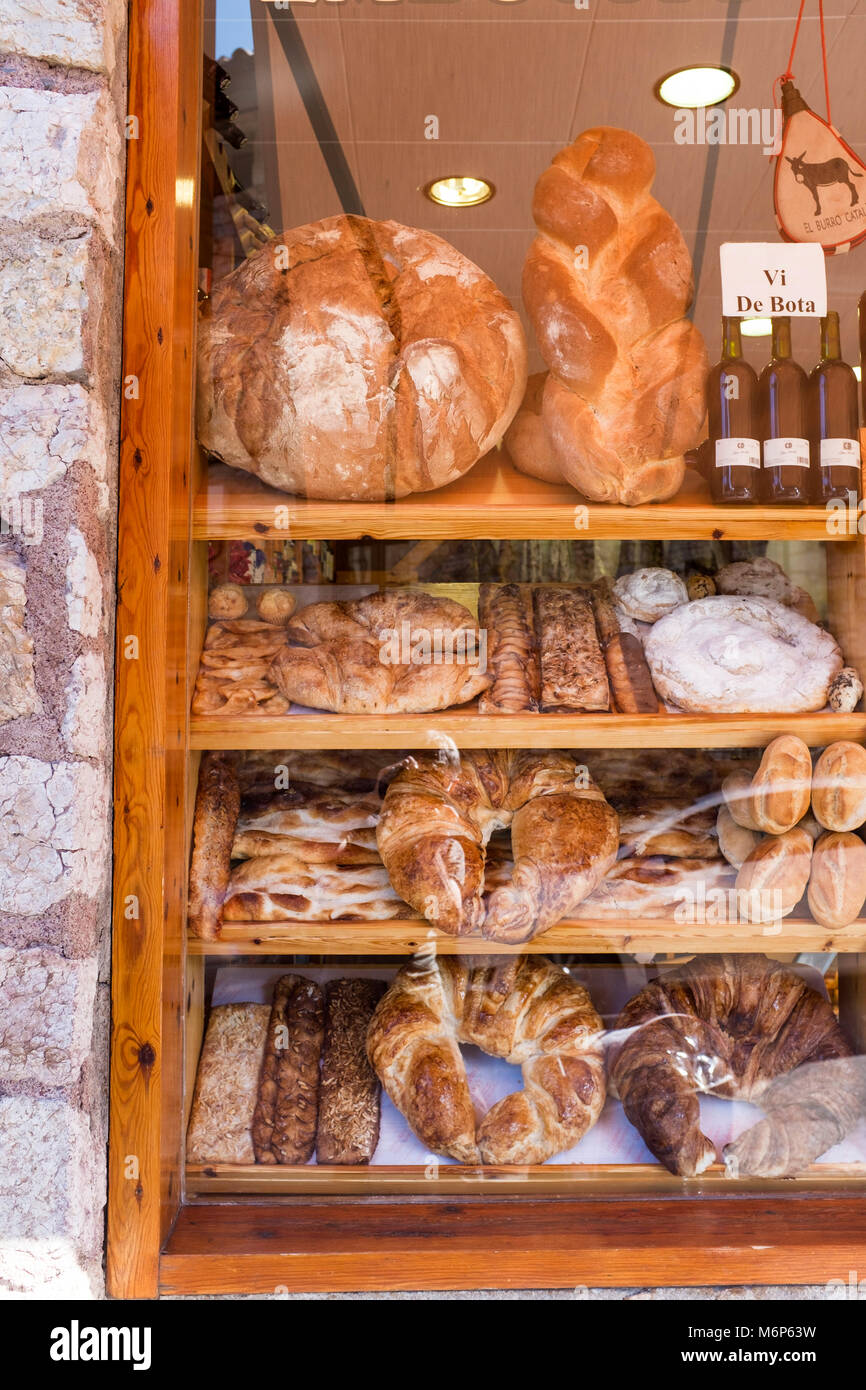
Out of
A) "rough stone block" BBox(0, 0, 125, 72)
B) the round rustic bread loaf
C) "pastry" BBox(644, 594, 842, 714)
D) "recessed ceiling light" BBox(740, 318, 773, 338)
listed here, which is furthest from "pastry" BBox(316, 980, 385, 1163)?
"rough stone block" BBox(0, 0, 125, 72)

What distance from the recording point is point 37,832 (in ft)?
5.12

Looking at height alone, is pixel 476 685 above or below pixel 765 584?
below

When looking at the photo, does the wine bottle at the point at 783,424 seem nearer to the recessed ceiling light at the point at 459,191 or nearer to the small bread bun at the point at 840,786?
the small bread bun at the point at 840,786

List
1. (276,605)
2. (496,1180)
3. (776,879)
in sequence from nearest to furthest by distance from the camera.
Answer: (496,1180) → (776,879) → (276,605)

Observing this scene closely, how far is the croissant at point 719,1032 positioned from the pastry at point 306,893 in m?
0.57

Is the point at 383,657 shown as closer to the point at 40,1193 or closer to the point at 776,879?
the point at 776,879

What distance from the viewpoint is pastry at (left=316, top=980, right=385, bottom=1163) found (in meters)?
1.91

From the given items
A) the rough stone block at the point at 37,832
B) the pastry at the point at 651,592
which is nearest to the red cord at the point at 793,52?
the pastry at the point at 651,592

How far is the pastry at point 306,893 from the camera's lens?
1.97 metres

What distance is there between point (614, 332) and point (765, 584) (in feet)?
2.12

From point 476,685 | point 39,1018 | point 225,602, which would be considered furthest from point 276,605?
point 39,1018

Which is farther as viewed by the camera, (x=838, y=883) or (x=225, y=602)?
(x=225, y=602)

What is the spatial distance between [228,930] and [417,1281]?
75 cm
